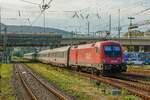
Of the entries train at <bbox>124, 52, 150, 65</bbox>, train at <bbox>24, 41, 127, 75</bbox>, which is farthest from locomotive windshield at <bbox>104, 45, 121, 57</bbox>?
train at <bbox>124, 52, 150, 65</bbox>

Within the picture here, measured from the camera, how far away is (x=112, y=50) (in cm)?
3622

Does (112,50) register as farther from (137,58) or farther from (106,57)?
(137,58)

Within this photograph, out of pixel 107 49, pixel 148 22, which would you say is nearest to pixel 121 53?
pixel 107 49

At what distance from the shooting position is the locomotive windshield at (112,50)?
118ft

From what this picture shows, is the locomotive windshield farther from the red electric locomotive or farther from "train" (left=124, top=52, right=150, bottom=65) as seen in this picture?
"train" (left=124, top=52, right=150, bottom=65)

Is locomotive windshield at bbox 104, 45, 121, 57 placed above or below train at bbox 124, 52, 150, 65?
above

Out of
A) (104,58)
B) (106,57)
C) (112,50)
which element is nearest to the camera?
(104,58)

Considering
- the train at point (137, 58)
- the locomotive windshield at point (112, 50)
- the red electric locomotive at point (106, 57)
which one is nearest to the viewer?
the red electric locomotive at point (106, 57)

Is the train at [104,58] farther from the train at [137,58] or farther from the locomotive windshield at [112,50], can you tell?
the train at [137,58]

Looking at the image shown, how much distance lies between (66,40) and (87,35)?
6.60 meters

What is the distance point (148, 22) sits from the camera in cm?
6072

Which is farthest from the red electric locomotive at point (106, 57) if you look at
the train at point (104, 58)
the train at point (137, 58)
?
the train at point (137, 58)

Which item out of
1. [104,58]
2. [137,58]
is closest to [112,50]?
[104,58]

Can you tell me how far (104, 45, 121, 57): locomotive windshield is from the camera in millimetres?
35841
